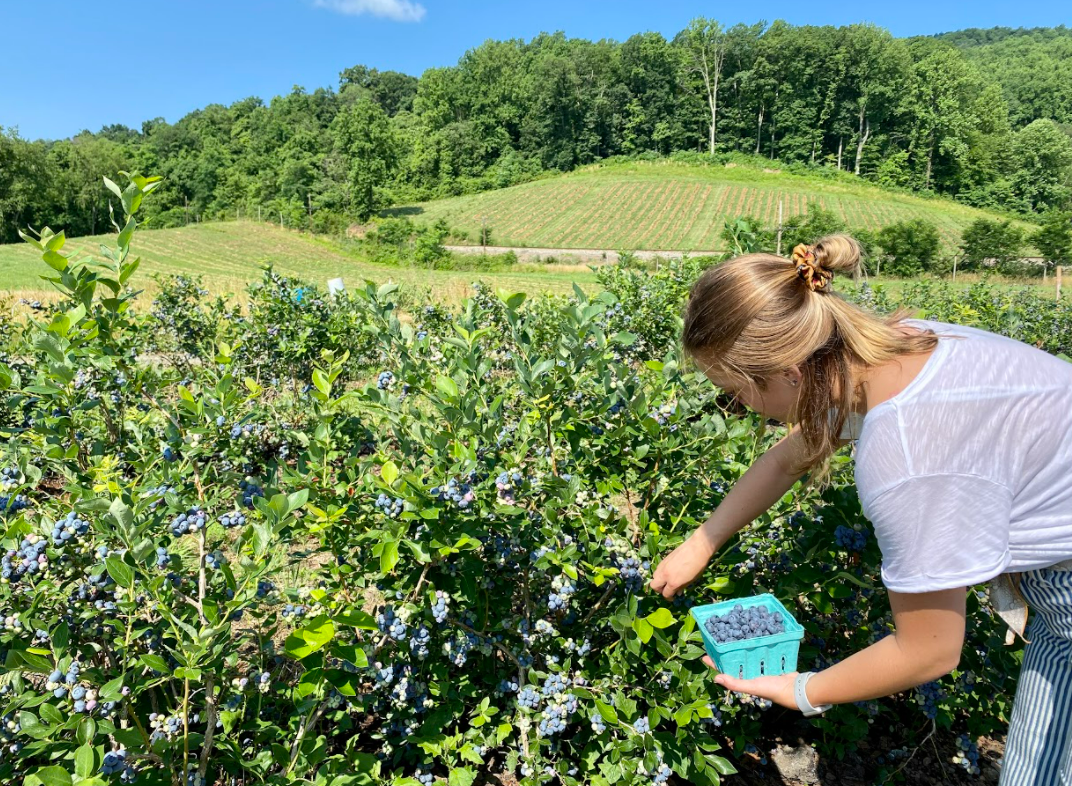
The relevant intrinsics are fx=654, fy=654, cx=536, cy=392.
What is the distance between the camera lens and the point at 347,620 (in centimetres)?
130

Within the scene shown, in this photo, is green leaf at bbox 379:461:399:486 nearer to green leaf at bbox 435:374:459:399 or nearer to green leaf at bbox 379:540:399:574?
green leaf at bbox 379:540:399:574

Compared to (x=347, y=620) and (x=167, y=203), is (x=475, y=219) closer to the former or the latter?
(x=167, y=203)

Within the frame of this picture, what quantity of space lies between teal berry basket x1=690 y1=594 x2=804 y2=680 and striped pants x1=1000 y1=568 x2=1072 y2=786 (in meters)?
0.47

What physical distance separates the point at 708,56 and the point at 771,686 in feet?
257

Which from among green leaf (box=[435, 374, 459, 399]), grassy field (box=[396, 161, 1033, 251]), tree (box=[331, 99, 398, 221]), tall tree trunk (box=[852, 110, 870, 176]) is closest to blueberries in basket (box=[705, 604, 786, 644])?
green leaf (box=[435, 374, 459, 399])

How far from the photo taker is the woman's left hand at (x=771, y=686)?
1412mm

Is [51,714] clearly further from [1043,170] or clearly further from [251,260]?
[1043,170]

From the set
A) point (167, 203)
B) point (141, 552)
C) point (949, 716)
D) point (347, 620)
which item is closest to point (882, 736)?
point (949, 716)

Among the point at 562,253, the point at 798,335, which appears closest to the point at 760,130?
the point at 562,253

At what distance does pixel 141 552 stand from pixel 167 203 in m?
79.8

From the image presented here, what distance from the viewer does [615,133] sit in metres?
68.6

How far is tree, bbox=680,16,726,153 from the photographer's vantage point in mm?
66562

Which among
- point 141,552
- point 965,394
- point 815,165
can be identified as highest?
point 815,165

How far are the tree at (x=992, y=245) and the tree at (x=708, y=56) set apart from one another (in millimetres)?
38110
